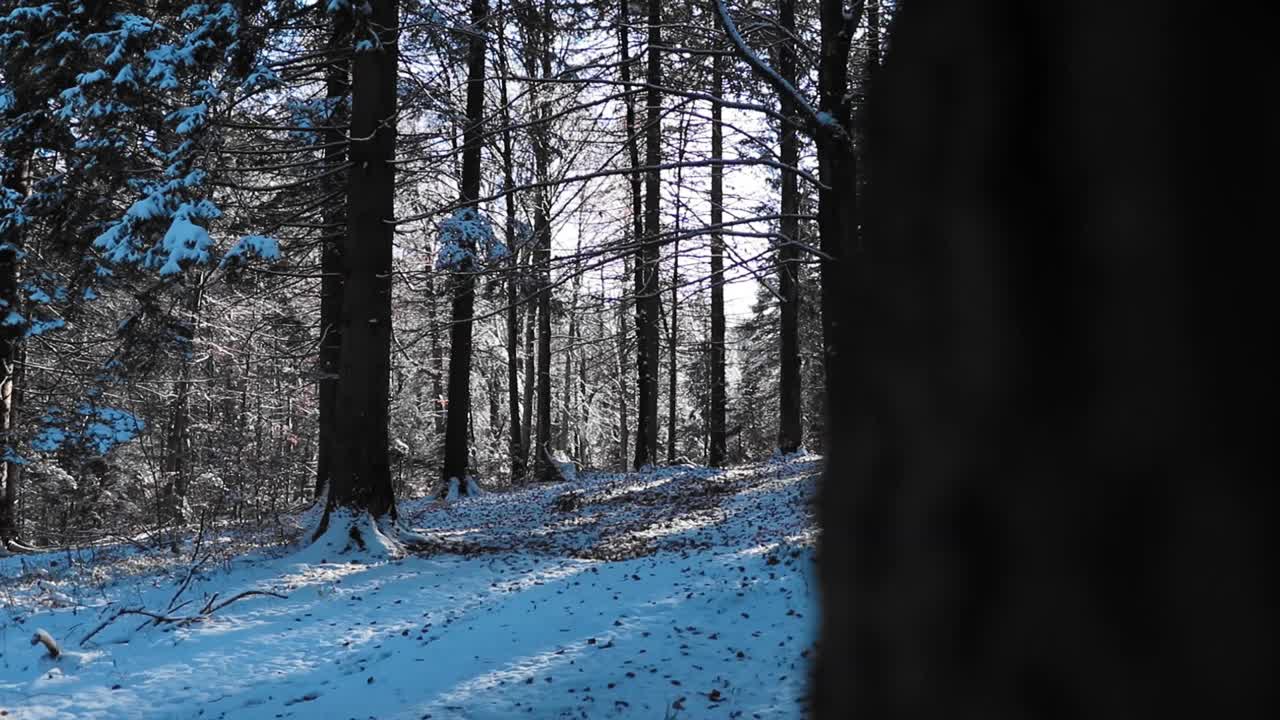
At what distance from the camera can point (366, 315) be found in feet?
28.7

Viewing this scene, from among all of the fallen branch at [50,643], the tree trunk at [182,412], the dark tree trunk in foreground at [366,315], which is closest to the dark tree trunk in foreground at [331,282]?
the tree trunk at [182,412]

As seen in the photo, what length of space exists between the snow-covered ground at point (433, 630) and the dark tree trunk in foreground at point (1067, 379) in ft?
7.79

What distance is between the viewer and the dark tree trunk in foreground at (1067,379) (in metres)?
0.29

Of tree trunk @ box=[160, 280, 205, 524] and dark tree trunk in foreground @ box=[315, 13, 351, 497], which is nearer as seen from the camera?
tree trunk @ box=[160, 280, 205, 524]

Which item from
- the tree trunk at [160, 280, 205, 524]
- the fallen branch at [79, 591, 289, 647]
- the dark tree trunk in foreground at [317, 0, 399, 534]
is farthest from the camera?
the tree trunk at [160, 280, 205, 524]

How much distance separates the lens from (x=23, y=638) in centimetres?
571

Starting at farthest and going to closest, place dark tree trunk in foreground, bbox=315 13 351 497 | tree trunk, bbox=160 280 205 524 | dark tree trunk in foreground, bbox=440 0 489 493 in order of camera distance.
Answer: dark tree trunk in foreground, bbox=440 0 489 493
dark tree trunk in foreground, bbox=315 13 351 497
tree trunk, bbox=160 280 205 524

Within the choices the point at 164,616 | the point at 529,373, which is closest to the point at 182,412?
the point at 164,616

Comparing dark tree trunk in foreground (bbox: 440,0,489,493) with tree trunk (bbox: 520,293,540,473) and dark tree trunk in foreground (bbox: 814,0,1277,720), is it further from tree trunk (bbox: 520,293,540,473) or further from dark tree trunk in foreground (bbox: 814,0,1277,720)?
dark tree trunk in foreground (bbox: 814,0,1277,720)

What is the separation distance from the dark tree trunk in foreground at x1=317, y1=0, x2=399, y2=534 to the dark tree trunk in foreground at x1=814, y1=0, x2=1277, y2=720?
29.1 ft

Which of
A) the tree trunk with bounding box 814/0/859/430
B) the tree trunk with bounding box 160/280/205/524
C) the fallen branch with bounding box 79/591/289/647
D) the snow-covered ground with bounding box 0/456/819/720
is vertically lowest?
the snow-covered ground with bounding box 0/456/819/720

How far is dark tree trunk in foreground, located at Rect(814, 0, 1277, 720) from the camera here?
290 mm

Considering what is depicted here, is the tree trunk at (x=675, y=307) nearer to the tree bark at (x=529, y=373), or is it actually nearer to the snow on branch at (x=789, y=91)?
the snow on branch at (x=789, y=91)

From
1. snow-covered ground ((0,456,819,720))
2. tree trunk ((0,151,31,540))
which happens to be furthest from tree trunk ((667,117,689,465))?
tree trunk ((0,151,31,540))
